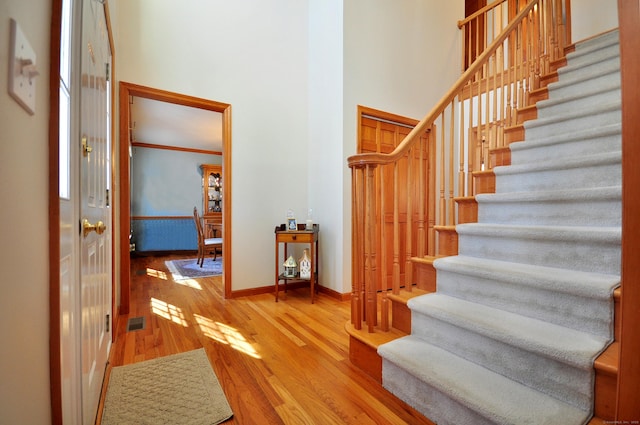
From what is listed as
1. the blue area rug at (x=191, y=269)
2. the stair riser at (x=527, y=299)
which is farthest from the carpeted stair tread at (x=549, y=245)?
the blue area rug at (x=191, y=269)

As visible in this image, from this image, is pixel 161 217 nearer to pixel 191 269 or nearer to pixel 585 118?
pixel 191 269

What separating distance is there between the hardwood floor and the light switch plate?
1372 millimetres

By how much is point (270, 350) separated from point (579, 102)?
2882 mm

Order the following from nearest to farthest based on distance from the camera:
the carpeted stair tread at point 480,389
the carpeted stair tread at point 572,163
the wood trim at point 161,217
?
1. the carpeted stair tread at point 480,389
2. the carpeted stair tread at point 572,163
3. the wood trim at point 161,217

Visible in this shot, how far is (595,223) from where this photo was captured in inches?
54.9

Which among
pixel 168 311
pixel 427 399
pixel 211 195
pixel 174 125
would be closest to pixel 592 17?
pixel 427 399

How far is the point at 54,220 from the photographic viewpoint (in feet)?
2.16

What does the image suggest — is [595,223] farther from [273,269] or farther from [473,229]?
[273,269]

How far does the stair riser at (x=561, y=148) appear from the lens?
163 centimetres

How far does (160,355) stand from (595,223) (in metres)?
2.60

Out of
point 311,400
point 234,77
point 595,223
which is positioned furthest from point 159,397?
point 234,77

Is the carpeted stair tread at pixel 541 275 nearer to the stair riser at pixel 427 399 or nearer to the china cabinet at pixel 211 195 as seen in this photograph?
the stair riser at pixel 427 399

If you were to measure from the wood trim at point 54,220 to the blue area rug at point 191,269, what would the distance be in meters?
3.59

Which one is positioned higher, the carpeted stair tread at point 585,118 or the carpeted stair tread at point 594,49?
the carpeted stair tread at point 594,49
